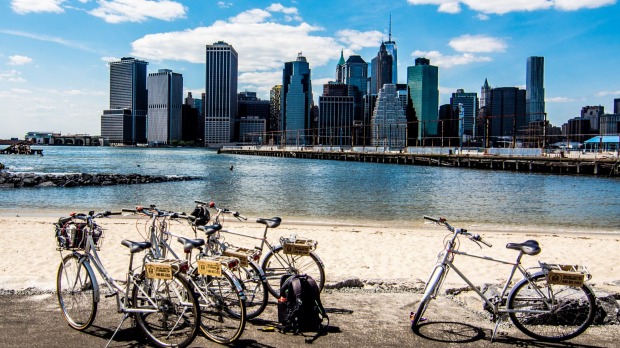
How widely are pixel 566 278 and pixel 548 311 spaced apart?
53 centimetres

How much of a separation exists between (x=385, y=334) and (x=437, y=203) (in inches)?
1058

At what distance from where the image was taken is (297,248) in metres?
6.66

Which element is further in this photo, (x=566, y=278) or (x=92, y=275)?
(x=92, y=275)

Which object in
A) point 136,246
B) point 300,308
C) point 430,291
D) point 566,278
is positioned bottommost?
point 300,308

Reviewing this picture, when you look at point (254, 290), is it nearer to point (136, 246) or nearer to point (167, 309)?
point (167, 309)

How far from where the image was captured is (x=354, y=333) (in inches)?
233

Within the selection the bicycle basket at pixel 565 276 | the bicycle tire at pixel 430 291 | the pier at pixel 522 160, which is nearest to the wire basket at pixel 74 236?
the bicycle tire at pixel 430 291

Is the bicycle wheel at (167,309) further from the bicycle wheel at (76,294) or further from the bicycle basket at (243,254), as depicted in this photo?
the bicycle basket at (243,254)

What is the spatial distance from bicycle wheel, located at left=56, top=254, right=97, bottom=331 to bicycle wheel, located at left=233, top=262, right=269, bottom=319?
5.53 feet

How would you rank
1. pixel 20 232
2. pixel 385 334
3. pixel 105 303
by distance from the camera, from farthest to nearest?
pixel 20 232
pixel 105 303
pixel 385 334

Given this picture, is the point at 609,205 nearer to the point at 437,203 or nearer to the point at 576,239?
the point at 437,203

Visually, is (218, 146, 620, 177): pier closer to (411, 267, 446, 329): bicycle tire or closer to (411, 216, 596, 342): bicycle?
(411, 216, 596, 342): bicycle

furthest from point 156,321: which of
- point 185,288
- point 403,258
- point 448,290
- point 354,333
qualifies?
point 403,258

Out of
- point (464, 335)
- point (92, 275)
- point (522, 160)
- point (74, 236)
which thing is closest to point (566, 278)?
point (464, 335)
